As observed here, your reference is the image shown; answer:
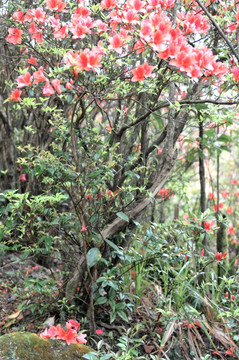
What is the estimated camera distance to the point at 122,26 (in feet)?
5.58

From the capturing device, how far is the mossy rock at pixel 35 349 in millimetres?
1492

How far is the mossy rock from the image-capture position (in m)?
1.49

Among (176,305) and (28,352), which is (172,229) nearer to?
(176,305)

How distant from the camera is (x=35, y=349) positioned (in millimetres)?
1552

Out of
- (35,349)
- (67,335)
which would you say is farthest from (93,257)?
(35,349)

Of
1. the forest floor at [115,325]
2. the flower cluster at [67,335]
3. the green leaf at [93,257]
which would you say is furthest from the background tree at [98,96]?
the flower cluster at [67,335]

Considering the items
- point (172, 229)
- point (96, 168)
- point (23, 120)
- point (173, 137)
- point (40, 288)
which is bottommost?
point (40, 288)

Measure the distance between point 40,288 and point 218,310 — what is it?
109 centimetres

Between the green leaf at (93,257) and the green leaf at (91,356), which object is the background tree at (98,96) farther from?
the green leaf at (91,356)

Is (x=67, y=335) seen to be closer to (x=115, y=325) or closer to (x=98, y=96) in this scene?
(x=115, y=325)

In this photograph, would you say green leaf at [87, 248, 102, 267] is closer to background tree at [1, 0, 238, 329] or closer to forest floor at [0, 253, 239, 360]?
background tree at [1, 0, 238, 329]

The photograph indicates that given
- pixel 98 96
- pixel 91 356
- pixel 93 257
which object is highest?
pixel 98 96

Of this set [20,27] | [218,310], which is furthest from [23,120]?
[218,310]

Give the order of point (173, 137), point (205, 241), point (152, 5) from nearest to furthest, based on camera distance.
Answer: point (152, 5) → point (173, 137) → point (205, 241)
